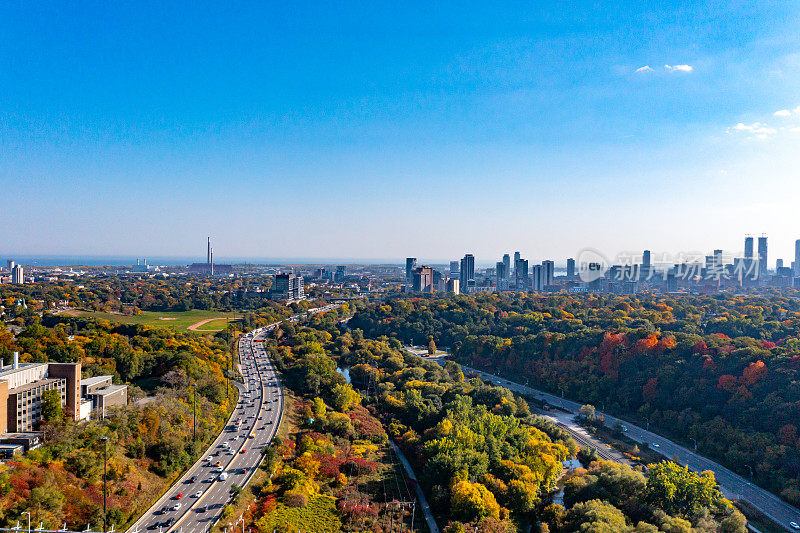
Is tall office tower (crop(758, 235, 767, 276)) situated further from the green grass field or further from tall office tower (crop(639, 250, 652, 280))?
the green grass field

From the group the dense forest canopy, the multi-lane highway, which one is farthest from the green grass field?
the multi-lane highway

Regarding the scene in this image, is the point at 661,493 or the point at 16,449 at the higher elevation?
the point at 16,449

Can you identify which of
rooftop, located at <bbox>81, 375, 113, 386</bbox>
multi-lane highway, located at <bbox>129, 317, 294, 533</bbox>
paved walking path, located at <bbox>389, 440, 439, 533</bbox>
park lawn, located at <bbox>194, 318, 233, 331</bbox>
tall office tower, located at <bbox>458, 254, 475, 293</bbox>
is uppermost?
tall office tower, located at <bbox>458, 254, 475, 293</bbox>

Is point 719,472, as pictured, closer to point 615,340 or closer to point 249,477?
point 615,340

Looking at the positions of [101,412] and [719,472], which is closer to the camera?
[101,412]

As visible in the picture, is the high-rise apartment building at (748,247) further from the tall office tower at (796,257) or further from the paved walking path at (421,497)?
the paved walking path at (421,497)

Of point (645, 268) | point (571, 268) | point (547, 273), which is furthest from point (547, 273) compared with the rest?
point (571, 268)

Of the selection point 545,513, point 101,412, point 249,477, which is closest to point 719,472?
point 545,513

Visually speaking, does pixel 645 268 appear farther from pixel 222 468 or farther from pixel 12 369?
pixel 12 369
